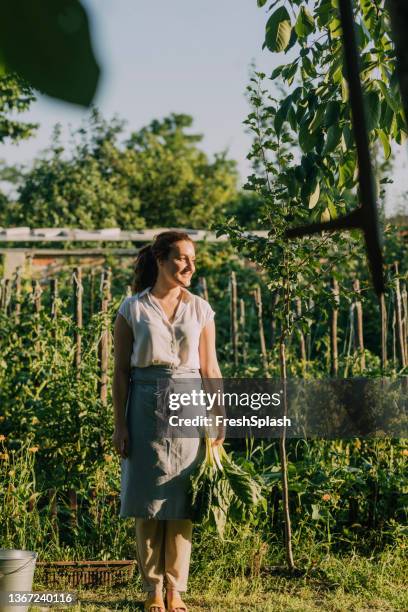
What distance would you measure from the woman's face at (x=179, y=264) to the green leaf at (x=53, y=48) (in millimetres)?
2993

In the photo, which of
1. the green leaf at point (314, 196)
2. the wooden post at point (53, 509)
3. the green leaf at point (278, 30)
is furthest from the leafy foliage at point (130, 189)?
the green leaf at point (278, 30)

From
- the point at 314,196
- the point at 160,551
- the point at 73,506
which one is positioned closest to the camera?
the point at 314,196

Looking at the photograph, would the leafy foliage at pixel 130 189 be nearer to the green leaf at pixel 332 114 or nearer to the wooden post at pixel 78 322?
the wooden post at pixel 78 322

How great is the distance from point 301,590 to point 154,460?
1.02 meters

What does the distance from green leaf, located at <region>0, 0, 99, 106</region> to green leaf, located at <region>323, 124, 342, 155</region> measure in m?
1.56

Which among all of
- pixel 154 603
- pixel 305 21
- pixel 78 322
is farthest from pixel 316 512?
pixel 305 21

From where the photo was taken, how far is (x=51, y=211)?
1507 centimetres

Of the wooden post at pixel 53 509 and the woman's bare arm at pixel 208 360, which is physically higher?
the woman's bare arm at pixel 208 360

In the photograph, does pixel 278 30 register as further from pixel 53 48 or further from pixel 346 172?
pixel 53 48

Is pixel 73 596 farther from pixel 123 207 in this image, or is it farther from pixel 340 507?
pixel 123 207

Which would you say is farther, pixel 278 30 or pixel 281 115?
pixel 281 115

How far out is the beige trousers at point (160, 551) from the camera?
338 centimetres

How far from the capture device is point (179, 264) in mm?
3350

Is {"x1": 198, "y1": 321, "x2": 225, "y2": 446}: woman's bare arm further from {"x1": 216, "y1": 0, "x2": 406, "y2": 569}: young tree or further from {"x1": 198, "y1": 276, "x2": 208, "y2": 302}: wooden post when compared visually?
A: {"x1": 198, "y1": 276, "x2": 208, "y2": 302}: wooden post
